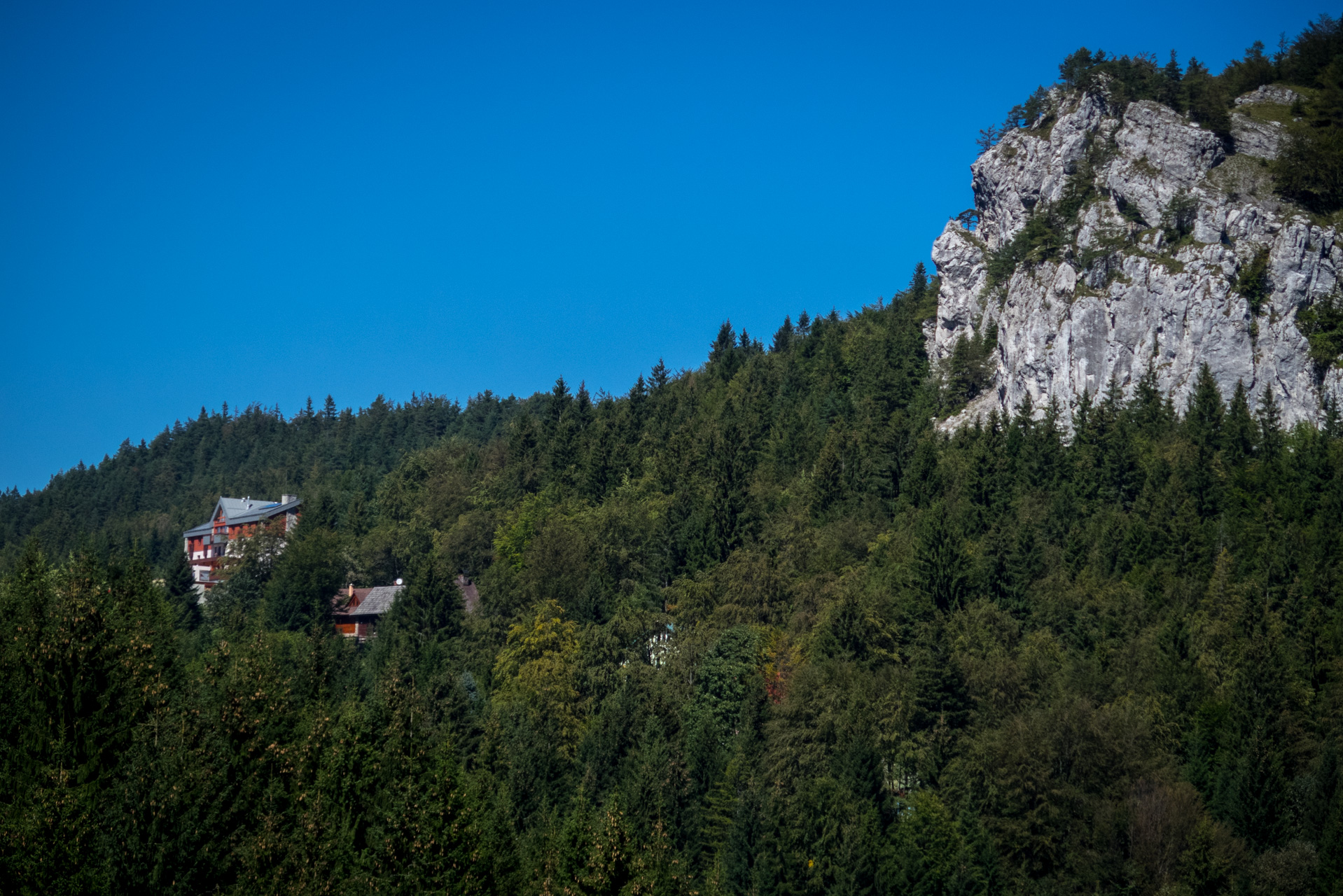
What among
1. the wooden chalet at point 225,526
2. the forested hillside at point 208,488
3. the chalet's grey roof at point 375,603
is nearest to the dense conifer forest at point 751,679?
the chalet's grey roof at point 375,603

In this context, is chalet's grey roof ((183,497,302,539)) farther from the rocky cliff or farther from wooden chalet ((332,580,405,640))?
the rocky cliff

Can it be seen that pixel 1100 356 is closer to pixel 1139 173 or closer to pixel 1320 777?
pixel 1139 173

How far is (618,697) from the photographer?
58.8 m

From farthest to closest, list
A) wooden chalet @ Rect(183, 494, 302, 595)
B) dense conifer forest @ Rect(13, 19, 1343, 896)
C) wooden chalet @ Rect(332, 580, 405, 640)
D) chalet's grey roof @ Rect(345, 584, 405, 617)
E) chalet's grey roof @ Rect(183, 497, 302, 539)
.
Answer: chalet's grey roof @ Rect(183, 497, 302, 539)
wooden chalet @ Rect(183, 494, 302, 595)
chalet's grey roof @ Rect(345, 584, 405, 617)
wooden chalet @ Rect(332, 580, 405, 640)
dense conifer forest @ Rect(13, 19, 1343, 896)

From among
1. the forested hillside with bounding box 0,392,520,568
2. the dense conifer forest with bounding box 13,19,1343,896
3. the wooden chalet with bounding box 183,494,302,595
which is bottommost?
the dense conifer forest with bounding box 13,19,1343,896

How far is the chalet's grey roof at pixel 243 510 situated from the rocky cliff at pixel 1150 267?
6947cm

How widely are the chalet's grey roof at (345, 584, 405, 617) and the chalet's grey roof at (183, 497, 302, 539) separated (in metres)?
42.1

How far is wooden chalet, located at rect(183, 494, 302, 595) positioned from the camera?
126 metres

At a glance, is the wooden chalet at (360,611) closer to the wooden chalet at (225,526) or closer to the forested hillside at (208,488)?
the wooden chalet at (225,526)

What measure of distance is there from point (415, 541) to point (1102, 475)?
161 ft

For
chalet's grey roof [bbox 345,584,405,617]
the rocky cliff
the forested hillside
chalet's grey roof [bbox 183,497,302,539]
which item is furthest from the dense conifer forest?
the forested hillside

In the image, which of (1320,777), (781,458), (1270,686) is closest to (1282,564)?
(1270,686)

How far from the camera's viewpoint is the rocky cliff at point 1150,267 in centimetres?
8625

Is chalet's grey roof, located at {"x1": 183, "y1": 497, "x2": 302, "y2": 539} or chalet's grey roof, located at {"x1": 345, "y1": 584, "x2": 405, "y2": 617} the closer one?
chalet's grey roof, located at {"x1": 345, "y1": 584, "x2": 405, "y2": 617}
